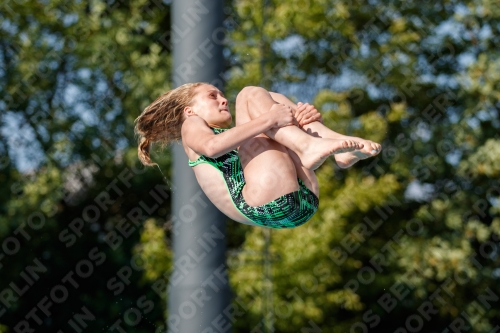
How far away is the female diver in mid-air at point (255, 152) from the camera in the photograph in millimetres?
2809

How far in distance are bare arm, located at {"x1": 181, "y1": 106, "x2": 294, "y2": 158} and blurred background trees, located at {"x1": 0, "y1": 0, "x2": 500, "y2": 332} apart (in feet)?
19.2

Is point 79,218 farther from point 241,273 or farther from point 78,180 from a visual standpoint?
point 241,273

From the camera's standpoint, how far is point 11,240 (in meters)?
9.16

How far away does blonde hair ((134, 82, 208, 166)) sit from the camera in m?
2.98

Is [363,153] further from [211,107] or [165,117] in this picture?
[165,117]

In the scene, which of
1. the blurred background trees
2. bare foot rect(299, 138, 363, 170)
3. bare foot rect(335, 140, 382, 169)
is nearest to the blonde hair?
bare foot rect(299, 138, 363, 170)

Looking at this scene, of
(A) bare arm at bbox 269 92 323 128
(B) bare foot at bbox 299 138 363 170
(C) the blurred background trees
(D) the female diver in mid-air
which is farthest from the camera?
(C) the blurred background trees

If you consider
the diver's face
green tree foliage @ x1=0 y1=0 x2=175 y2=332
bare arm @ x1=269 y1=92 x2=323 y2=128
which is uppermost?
the diver's face

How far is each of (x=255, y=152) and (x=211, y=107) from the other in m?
0.25

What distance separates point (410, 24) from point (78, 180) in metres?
5.00

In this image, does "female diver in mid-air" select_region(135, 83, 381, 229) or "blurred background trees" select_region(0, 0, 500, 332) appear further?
"blurred background trees" select_region(0, 0, 500, 332)

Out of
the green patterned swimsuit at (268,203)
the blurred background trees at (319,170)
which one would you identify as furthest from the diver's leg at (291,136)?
the blurred background trees at (319,170)

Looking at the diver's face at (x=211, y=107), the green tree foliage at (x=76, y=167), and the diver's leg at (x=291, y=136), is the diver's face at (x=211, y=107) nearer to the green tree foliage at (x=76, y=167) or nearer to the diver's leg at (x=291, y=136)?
the diver's leg at (x=291, y=136)

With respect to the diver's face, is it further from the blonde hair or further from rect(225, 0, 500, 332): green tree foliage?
rect(225, 0, 500, 332): green tree foliage
